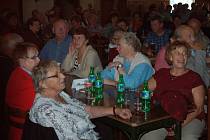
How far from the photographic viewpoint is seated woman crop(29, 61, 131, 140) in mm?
2320

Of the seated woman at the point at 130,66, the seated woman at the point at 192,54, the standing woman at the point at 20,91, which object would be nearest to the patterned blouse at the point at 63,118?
the standing woman at the point at 20,91

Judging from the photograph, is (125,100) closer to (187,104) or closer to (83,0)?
(187,104)

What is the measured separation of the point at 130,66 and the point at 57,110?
139 cm

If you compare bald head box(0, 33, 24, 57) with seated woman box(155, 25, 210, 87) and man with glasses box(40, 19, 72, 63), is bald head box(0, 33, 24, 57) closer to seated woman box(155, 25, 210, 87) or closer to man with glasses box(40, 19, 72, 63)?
man with glasses box(40, 19, 72, 63)

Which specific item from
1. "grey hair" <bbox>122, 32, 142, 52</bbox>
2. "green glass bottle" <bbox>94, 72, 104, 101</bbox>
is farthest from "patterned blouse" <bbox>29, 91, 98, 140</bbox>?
"grey hair" <bbox>122, 32, 142, 52</bbox>

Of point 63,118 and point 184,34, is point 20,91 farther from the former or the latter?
point 184,34

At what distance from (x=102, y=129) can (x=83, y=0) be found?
8.34m

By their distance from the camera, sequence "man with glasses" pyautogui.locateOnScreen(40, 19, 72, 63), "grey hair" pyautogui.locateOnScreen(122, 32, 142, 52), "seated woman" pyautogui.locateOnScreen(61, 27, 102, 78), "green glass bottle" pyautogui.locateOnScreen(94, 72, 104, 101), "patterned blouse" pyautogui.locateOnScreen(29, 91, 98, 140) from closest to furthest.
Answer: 1. "patterned blouse" pyautogui.locateOnScreen(29, 91, 98, 140)
2. "green glass bottle" pyautogui.locateOnScreen(94, 72, 104, 101)
3. "grey hair" pyautogui.locateOnScreen(122, 32, 142, 52)
4. "seated woman" pyautogui.locateOnScreen(61, 27, 102, 78)
5. "man with glasses" pyautogui.locateOnScreen(40, 19, 72, 63)

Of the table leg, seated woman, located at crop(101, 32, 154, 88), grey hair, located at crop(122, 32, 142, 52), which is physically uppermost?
grey hair, located at crop(122, 32, 142, 52)

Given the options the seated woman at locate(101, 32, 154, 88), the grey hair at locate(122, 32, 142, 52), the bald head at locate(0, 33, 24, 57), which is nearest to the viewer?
the seated woman at locate(101, 32, 154, 88)

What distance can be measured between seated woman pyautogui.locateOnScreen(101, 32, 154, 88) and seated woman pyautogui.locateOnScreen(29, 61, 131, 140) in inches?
31.1

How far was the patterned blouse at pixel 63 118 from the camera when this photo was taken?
2309 millimetres

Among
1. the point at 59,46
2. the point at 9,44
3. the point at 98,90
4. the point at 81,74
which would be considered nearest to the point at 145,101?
the point at 98,90

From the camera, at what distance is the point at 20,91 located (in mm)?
2949
